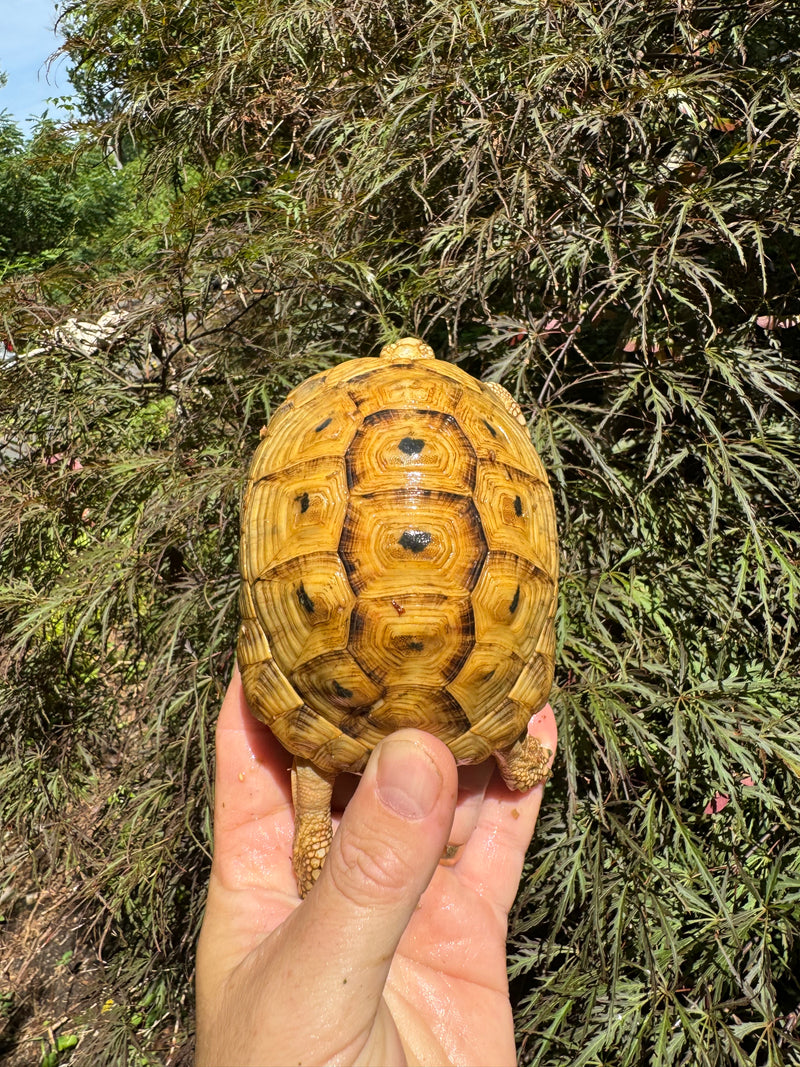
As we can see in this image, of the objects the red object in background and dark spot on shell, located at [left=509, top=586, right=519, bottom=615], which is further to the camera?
the red object in background

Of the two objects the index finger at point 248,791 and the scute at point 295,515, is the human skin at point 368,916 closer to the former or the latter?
the index finger at point 248,791

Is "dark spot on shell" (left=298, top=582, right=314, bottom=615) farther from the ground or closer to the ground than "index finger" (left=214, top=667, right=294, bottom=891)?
farther from the ground

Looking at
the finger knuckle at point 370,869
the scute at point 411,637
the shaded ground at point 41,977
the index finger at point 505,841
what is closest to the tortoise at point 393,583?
the scute at point 411,637

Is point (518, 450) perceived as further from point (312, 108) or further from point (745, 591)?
point (312, 108)

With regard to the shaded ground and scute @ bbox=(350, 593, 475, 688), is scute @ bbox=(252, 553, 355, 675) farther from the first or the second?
the shaded ground

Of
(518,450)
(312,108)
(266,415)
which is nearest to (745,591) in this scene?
(518,450)

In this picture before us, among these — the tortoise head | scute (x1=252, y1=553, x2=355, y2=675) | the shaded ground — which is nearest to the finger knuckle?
scute (x1=252, y1=553, x2=355, y2=675)

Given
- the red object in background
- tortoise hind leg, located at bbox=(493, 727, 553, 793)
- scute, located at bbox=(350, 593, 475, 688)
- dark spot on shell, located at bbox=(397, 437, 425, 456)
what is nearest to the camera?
scute, located at bbox=(350, 593, 475, 688)
